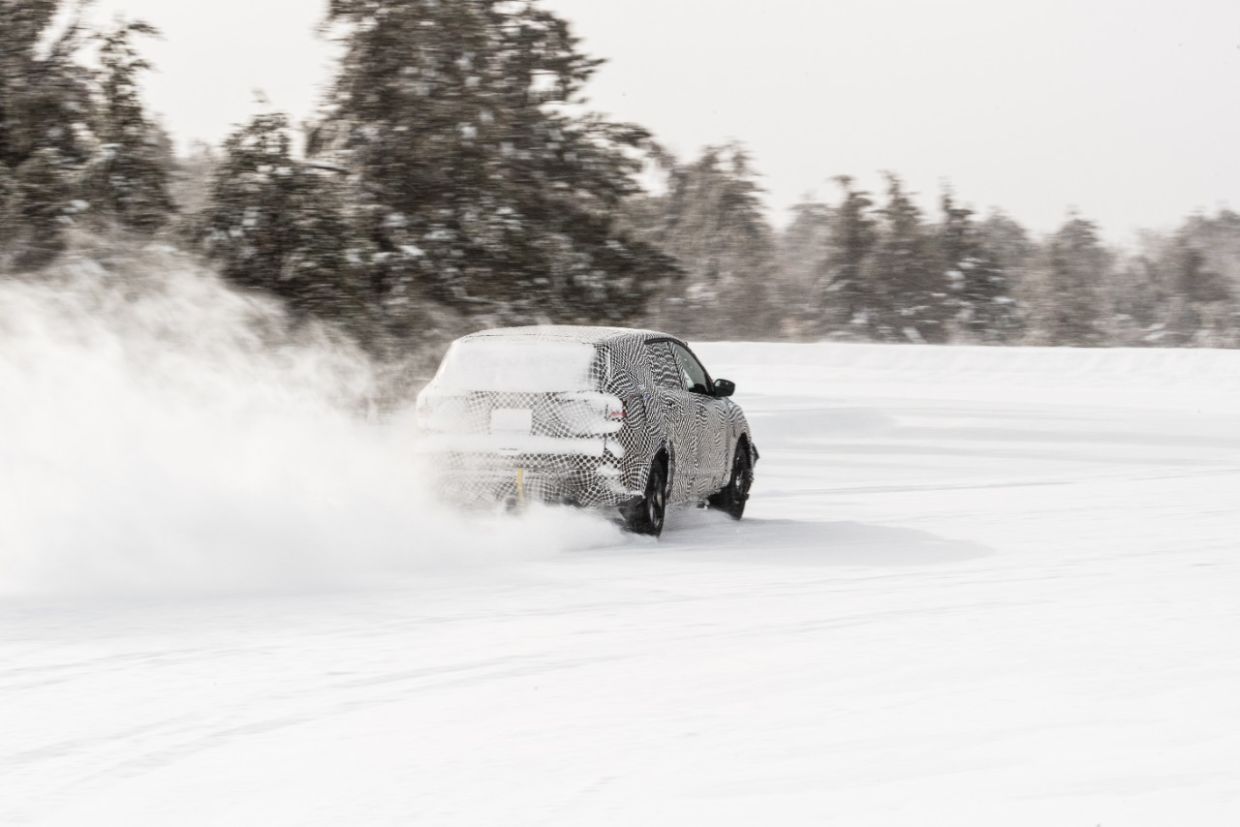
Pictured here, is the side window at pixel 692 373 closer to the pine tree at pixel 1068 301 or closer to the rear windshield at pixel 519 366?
the rear windshield at pixel 519 366

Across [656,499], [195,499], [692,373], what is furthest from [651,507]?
[195,499]

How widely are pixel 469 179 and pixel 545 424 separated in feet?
43.4

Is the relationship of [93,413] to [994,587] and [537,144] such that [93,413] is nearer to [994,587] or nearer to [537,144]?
[994,587]

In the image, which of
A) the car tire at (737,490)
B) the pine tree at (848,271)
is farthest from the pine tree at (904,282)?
the car tire at (737,490)

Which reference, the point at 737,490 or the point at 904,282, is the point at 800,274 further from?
the point at 737,490

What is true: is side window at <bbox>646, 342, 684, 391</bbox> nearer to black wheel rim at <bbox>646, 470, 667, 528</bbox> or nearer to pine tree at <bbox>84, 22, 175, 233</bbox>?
black wheel rim at <bbox>646, 470, 667, 528</bbox>

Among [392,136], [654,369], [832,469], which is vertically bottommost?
[832,469]

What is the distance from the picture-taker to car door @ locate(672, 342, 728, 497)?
13750 mm

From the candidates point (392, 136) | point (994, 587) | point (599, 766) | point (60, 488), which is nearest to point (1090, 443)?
point (392, 136)

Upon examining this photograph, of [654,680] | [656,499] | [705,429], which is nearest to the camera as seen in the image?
[654,680]

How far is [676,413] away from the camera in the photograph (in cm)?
1318

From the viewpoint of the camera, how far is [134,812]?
16.9 ft

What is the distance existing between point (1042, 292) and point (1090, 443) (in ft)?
228

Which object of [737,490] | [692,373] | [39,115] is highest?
[39,115]
